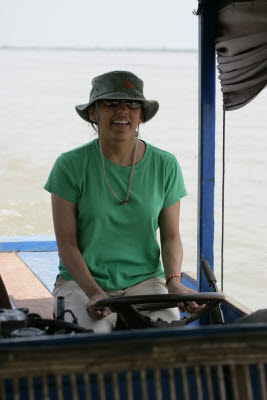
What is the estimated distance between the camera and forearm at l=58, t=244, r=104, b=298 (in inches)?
102

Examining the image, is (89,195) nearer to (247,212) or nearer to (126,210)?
(126,210)

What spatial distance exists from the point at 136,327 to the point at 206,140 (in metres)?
1.66

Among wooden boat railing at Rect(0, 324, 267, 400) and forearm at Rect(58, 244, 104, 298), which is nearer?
wooden boat railing at Rect(0, 324, 267, 400)

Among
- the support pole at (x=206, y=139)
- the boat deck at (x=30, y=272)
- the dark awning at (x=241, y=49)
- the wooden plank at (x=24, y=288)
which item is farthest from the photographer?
the boat deck at (x=30, y=272)

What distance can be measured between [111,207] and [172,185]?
0.32m

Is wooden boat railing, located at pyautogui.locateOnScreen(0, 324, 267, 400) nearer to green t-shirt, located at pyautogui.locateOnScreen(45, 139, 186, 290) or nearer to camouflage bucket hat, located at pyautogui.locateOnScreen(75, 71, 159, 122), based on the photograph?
green t-shirt, located at pyautogui.locateOnScreen(45, 139, 186, 290)

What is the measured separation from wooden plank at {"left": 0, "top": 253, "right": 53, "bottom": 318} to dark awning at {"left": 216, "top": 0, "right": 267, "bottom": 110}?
74.0 inches

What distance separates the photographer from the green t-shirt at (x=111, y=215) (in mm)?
2732

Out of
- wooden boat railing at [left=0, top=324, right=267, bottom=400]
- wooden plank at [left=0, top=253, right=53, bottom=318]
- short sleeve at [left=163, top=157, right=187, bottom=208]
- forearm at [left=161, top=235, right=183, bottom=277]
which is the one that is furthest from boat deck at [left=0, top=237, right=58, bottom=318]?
wooden boat railing at [left=0, top=324, right=267, bottom=400]

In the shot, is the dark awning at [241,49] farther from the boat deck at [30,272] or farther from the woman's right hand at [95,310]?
the boat deck at [30,272]

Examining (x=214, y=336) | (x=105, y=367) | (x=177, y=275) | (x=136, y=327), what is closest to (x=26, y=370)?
(x=105, y=367)

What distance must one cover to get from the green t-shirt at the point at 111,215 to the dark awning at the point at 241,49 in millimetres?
872

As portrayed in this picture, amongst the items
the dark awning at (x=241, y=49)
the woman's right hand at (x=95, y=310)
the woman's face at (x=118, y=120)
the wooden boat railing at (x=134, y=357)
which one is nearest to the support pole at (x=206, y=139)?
the dark awning at (x=241, y=49)

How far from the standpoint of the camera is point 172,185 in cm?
290
